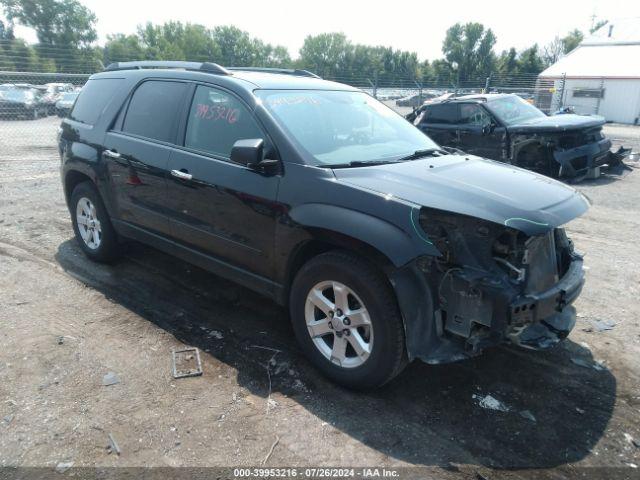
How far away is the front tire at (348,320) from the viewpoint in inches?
112

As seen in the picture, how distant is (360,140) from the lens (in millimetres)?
3742

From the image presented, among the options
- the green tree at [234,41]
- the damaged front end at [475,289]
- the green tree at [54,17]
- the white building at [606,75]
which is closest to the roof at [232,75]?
the damaged front end at [475,289]

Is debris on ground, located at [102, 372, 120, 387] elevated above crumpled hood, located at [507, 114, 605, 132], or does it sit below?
below

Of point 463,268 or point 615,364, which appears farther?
point 615,364

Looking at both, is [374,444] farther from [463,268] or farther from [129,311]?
[129,311]

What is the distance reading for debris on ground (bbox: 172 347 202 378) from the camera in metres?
3.34

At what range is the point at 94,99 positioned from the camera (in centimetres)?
502

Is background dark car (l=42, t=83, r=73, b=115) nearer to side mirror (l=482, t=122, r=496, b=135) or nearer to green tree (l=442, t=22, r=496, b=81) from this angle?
side mirror (l=482, t=122, r=496, b=135)

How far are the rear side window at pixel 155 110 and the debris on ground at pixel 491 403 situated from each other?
307 centimetres

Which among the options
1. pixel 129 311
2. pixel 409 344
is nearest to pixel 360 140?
pixel 409 344

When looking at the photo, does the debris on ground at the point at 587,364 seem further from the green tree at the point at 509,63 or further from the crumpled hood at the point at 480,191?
the green tree at the point at 509,63

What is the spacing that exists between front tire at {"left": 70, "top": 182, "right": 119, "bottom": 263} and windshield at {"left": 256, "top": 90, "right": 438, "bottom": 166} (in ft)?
7.79

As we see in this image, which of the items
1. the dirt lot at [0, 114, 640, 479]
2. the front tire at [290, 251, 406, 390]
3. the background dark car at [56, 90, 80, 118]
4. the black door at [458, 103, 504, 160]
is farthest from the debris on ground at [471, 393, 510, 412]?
the background dark car at [56, 90, 80, 118]

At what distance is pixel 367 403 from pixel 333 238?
1068mm
